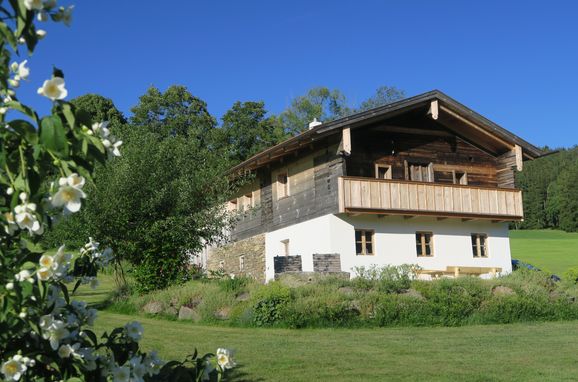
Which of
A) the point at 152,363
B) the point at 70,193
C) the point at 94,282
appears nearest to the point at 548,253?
the point at 152,363

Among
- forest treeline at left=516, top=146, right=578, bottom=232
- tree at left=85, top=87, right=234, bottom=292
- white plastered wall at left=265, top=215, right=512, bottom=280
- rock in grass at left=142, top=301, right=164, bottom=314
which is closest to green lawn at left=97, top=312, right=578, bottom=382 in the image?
rock in grass at left=142, top=301, right=164, bottom=314

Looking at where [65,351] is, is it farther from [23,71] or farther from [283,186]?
[283,186]

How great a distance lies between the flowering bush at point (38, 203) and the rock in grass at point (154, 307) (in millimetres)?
13913

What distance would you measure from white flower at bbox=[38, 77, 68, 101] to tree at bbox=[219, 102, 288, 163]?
45774mm

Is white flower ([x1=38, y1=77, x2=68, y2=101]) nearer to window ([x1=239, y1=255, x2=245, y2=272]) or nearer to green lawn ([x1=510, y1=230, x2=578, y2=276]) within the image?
window ([x1=239, y1=255, x2=245, y2=272])

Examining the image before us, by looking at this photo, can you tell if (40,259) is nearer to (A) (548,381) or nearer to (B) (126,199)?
(A) (548,381)

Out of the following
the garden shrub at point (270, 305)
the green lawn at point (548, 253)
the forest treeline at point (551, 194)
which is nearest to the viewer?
the garden shrub at point (270, 305)

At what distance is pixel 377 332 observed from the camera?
14734mm

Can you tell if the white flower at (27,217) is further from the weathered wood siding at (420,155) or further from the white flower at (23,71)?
the weathered wood siding at (420,155)

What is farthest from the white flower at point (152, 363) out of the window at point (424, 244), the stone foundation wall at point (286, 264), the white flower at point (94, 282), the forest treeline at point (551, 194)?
the forest treeline at point (551, 194)

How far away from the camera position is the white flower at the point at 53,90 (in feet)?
9.62

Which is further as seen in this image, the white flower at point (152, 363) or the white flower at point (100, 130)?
the white flower at point (152, 363)

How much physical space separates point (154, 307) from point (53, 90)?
48.8 ft

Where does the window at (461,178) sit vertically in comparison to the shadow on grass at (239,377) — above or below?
above
